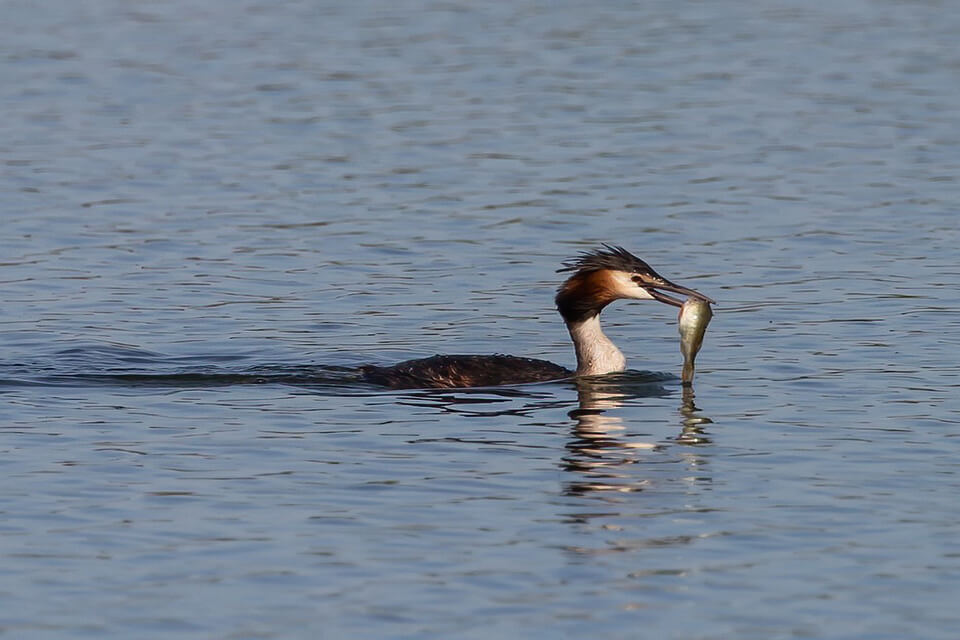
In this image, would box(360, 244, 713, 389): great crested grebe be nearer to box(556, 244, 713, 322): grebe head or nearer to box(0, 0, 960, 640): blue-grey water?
box(556, 244, 713, 322): grebe head

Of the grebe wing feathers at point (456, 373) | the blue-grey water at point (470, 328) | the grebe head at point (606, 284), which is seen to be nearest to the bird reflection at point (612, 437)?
the blue-grey water at point (470, 328)


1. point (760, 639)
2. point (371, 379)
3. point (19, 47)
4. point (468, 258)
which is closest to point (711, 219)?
point (468, 258)

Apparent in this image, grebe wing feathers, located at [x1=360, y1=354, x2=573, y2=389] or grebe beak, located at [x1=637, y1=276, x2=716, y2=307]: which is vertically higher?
grebe beak, located at [x1=637, y1=276, x2=716, y2=307]

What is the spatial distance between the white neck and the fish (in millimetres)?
885

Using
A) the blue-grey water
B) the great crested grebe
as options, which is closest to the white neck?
the great crested grebe

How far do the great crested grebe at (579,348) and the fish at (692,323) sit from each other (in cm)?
13

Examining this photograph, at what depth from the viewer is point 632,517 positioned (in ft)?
38.0

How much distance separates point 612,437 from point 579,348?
2.17 metres

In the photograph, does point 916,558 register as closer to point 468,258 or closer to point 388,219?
point 468,258

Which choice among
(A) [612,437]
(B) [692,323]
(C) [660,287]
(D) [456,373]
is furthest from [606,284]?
(A) [612,437]

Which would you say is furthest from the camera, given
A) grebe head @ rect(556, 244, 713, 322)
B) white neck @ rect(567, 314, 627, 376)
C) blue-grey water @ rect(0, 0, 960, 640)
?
white neck @ rect(567, 314, 627, 376)

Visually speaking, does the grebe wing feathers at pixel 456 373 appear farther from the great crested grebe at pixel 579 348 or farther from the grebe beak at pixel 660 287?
the grebe beak at pixel 660 287

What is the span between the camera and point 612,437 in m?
13.8

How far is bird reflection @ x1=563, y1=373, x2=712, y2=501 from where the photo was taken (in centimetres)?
1252
